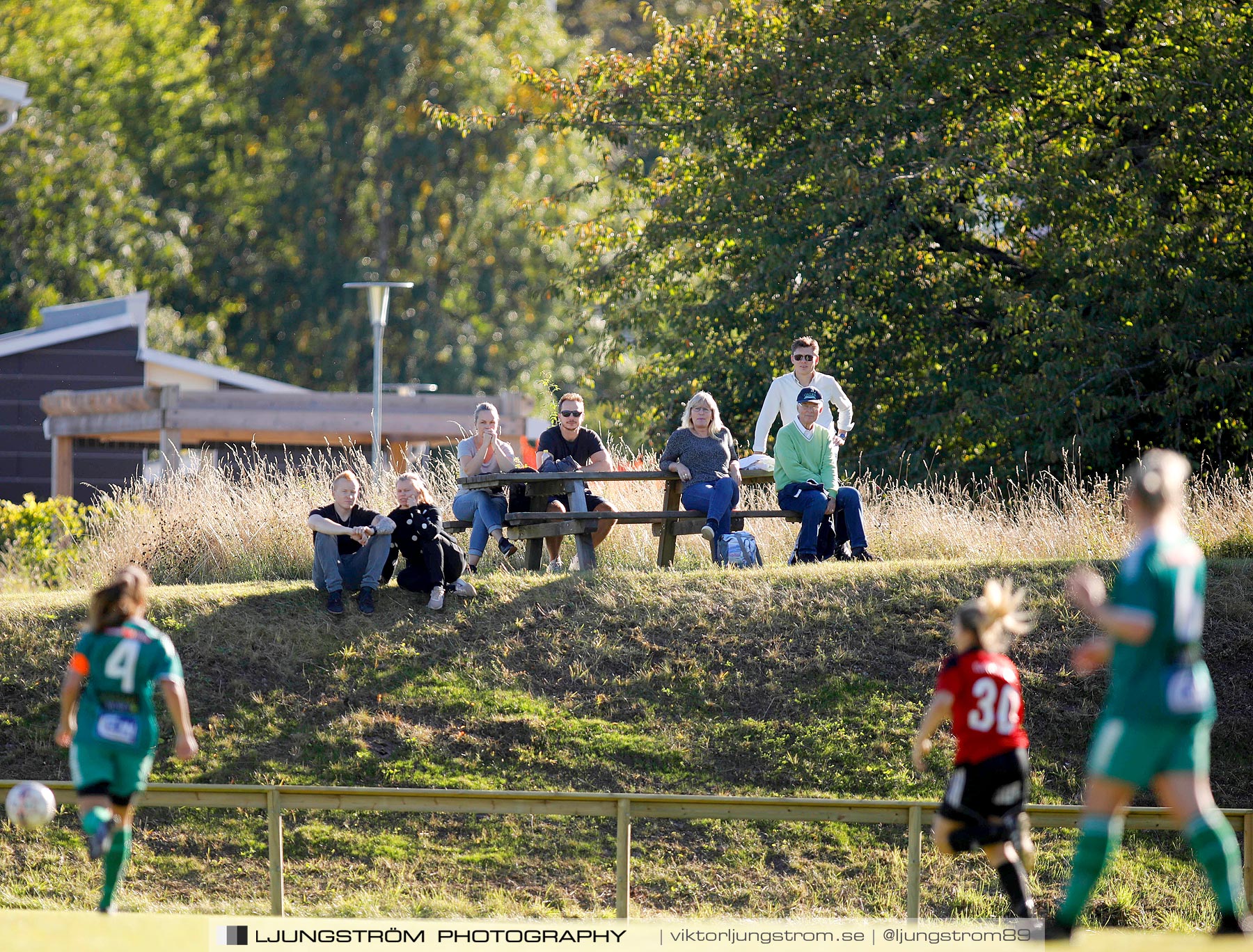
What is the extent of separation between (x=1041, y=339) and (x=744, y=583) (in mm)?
7916

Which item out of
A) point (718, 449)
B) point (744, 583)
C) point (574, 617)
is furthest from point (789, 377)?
point (574, 617)

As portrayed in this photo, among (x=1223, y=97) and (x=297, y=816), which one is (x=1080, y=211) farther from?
(x=297, y=816)

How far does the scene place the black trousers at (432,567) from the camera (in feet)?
43.0

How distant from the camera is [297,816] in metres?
11.7

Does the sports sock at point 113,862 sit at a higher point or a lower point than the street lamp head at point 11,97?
lower

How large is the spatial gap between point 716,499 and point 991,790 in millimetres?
6582

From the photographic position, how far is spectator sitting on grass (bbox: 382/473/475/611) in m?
12.8

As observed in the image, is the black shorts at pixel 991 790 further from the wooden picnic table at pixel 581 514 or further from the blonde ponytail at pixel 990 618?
the wooden picnic table at pixel 581 514

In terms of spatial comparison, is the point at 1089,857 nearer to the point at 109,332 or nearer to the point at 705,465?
the point at 705,465

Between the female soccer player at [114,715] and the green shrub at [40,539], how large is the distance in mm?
10074

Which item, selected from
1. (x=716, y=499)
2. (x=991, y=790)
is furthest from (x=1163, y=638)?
(x=716, y=499)

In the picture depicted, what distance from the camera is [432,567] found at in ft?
43.2

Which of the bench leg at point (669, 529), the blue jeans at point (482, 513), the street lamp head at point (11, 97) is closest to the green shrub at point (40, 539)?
the blue jeans at point (482, 513)

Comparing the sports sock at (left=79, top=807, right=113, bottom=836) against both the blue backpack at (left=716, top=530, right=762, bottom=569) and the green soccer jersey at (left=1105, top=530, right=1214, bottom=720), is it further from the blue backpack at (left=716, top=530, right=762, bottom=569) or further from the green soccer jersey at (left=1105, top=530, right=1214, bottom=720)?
the blue backpack at (left=716, top=530, right=762, bottom=569)
